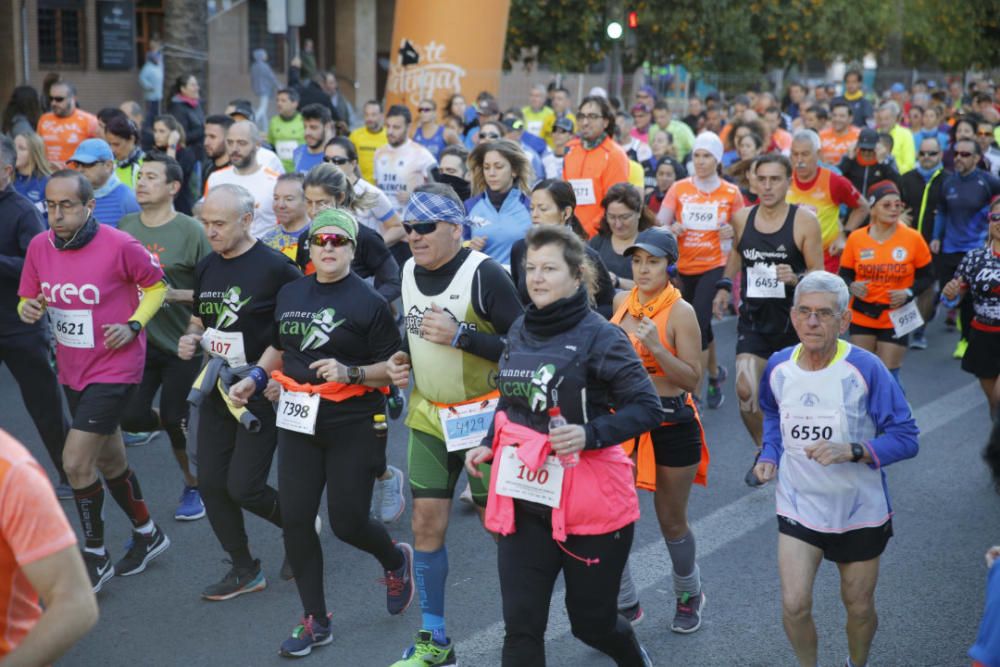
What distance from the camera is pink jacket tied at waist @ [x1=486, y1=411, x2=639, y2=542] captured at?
159 inches

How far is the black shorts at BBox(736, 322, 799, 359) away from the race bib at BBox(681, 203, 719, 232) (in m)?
1.61

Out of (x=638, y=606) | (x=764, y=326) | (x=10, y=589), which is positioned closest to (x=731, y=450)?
(x=764, y=326)

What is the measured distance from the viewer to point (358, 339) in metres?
5.05

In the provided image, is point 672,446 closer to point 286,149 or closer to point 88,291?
point 88,291

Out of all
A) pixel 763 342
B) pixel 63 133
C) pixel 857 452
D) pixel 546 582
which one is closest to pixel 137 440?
pixel 763 342

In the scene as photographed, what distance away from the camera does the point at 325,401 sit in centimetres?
501

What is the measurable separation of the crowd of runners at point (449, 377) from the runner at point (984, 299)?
2 cm

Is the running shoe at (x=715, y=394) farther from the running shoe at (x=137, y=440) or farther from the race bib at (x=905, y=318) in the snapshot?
the running shoe at (x=137, y=440)

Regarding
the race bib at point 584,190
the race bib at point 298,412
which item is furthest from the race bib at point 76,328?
the race bib at point 584,190

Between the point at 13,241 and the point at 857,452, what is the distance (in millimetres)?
4421

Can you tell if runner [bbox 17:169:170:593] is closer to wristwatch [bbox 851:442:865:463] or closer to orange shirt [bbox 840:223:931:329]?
wristwatch [bbox 851:442:865:463]

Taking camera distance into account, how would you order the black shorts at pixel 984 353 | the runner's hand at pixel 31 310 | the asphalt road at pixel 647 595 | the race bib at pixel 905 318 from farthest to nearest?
the race bib at pixel 905 318
the black shorts at pixel 984 353
the runner's hand at pixel 31 310
the asphalt road at pixel 647 595

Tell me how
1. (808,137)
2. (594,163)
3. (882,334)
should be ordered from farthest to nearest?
(594,163) → (808,137) → (882,334)

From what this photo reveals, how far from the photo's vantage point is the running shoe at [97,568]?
225 inches
